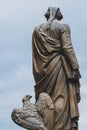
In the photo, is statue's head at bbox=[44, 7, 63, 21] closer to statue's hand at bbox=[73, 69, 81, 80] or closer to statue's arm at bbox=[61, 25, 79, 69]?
statue's arm at bbox=[61, 25, 79, 69]

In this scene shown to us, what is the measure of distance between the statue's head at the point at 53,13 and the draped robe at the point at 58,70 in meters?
0.35

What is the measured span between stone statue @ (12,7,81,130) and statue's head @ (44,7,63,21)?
0.17 meters

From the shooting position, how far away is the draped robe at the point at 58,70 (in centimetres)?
1477

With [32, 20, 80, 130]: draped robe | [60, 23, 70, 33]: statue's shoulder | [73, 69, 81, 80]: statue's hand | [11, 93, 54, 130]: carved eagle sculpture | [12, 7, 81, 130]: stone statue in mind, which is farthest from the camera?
[60, 23, 70, 33]: statue's shoulder

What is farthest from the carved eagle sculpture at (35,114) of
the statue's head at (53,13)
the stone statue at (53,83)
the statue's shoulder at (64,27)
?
the statue's head at (53,13)

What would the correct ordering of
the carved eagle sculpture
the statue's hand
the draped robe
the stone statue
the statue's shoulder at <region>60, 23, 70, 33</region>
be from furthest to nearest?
the statue's shoulder at <region>60, 23, 70, 33</region>
the statue's hand
the draped robe
the stone statue
the carved eagle sculpture

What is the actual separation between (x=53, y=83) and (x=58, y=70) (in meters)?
0.37

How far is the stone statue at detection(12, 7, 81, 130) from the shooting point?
1455 cm

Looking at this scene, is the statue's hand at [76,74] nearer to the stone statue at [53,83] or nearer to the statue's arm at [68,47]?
the stone statue at [53,83]

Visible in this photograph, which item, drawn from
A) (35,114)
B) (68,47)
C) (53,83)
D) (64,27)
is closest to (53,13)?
(64,27)

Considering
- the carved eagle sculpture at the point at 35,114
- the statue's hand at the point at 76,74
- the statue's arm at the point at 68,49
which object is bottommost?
the carved eagle sculpture at the point at 35,114

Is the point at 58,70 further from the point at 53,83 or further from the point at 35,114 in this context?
the point at 35,114

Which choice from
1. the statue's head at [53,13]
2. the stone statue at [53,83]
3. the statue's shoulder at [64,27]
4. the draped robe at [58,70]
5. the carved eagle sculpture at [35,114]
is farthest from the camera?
the statue's head at [53,13]

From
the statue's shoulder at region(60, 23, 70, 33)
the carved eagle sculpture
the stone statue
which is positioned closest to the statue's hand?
the stone statue
